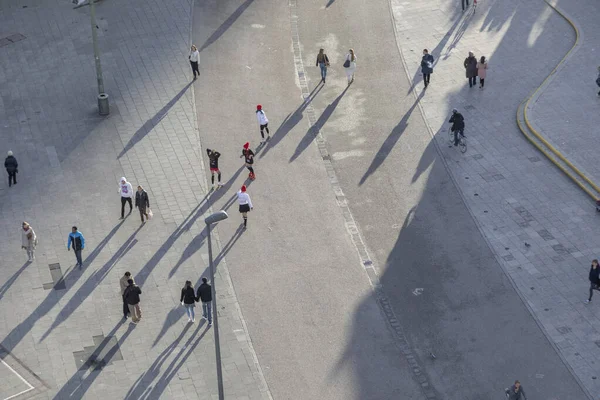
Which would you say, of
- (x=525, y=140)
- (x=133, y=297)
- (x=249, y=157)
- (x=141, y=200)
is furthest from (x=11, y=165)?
(x=525, y=140)

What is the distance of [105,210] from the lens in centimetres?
3647

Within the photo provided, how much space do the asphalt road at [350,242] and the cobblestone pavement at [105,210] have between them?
3.53 feet

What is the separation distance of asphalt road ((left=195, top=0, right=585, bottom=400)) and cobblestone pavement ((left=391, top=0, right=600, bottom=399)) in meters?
0.73

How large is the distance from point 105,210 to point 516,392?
14791 millimetres

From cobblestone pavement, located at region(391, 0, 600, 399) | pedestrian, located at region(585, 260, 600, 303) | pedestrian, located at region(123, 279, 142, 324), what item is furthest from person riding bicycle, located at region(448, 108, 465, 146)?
pedestrian, located at region(123, 279, 142, 324)

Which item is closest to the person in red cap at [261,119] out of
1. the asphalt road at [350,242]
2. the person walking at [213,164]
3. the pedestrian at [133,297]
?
the asphalt road at [350,242]

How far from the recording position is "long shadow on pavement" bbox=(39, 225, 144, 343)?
32031mm

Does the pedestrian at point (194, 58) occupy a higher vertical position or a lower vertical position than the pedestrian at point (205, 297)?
higher

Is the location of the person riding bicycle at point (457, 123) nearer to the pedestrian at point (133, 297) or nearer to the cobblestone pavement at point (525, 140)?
the cobblestone pavement at point (525, 140)

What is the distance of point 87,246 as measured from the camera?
35.0 m

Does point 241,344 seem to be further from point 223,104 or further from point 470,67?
point 470,67

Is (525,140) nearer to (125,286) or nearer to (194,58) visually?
(194,58)

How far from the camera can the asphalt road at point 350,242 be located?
30.8 meters

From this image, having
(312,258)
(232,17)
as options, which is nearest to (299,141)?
(312,258)
